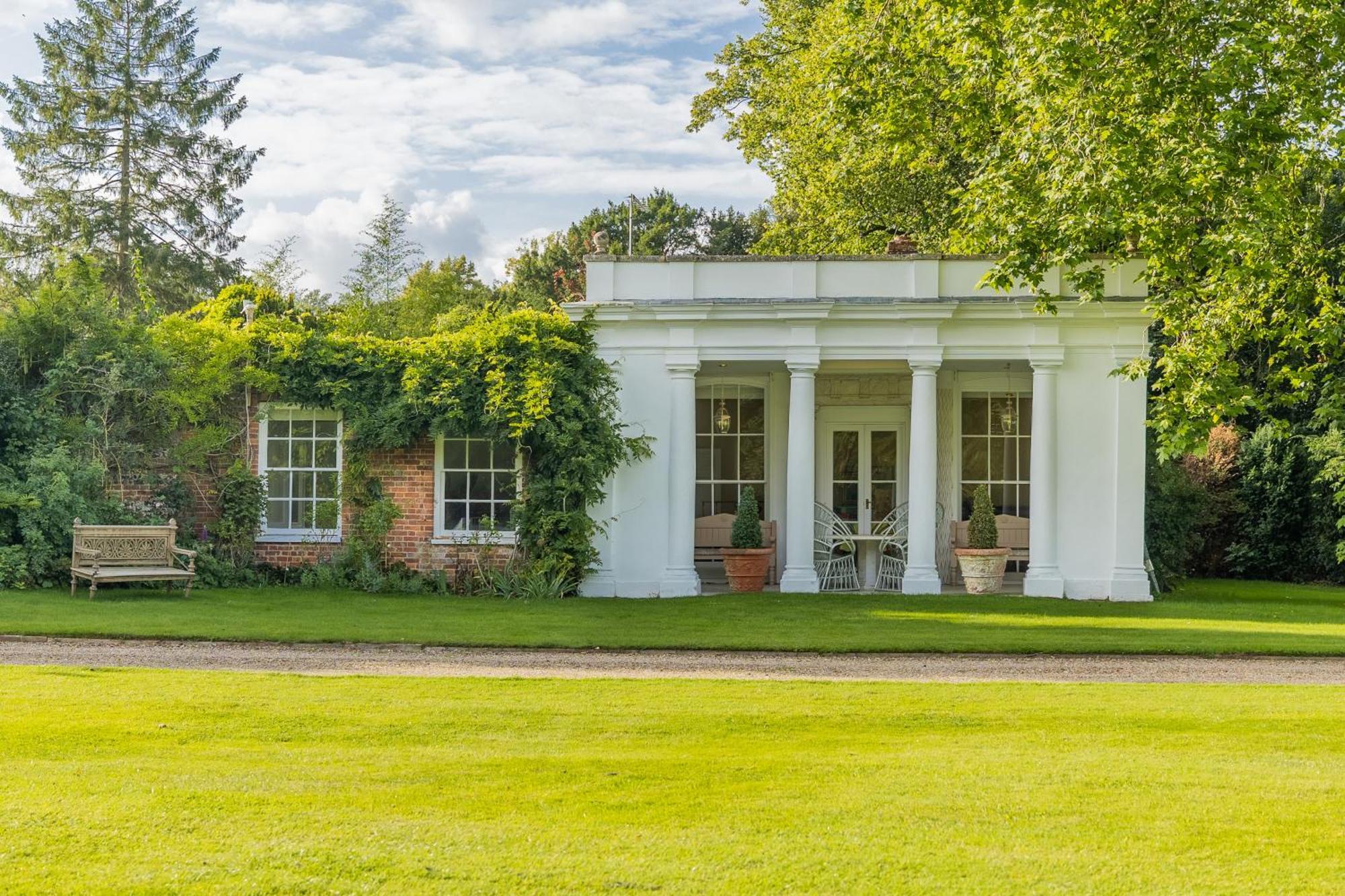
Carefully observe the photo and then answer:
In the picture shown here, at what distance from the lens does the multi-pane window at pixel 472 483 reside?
17.2m

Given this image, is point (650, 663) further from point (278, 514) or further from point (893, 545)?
point (278, 514)

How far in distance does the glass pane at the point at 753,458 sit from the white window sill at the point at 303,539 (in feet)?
19.4

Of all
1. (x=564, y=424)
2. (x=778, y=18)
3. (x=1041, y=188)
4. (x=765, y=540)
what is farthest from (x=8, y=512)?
(x=778, y=18)

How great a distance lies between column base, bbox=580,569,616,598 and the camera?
16.7 m

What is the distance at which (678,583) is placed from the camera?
16719 mm

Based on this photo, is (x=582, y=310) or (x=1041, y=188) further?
(x=582, y=310)

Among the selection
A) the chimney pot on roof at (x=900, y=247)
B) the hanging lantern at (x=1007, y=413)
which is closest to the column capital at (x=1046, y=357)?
the hanging lantern at (x=1007, y=413)

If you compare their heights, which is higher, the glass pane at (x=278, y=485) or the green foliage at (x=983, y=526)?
the glass pane at (x=278, y=485)

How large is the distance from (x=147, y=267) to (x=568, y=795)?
3227 centimetres

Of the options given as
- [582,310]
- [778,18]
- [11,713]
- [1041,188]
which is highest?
[778,18]

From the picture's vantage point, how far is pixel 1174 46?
15.2 m

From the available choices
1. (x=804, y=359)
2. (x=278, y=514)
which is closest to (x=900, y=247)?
(x=804, y=359)

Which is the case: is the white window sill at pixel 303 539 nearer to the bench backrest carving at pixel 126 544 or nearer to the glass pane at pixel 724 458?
the bench backrest carving at pixel 126 544

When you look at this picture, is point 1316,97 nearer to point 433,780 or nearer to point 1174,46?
point 1174,46
